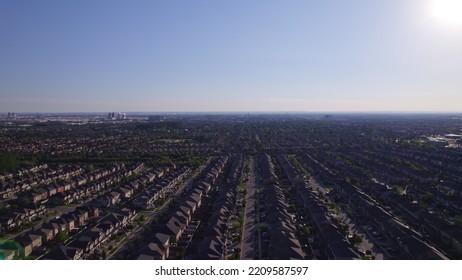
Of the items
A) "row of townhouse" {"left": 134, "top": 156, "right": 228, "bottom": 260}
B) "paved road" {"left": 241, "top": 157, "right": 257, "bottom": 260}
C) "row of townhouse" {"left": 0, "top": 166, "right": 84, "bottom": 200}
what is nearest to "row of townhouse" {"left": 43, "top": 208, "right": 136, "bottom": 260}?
"row of townhouse" {"left": 134, "top": 156, "right": 228, "bottom": 260}

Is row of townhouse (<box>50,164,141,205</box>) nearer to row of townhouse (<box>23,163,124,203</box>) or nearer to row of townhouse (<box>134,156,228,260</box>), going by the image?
row of townhouse (<box>23,163,124,203</box>)

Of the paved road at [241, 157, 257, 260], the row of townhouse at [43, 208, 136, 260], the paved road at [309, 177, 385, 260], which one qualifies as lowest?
the paved road at [309, 177, 385, 260]

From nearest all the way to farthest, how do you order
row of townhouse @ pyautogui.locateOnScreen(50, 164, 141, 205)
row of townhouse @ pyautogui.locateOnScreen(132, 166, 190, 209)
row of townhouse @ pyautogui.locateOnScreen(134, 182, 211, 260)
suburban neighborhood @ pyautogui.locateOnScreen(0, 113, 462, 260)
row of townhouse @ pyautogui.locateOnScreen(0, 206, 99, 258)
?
row of townhouse @ pyautogui.locateOnScreen(134, 182, 211, 260), suburban neighborhood @ pyautogui.locateOnScreen(0, 113, 462, 260), row of townhouse @ pyautogui.locateOnScreen(0, 206, 99, 258), row of townhouse @ pyautogui.locateOnScreen(132, 166, 190, 209), row of townhouse @ pyautogui.locateOnScreen(50, 164, 141, 205)

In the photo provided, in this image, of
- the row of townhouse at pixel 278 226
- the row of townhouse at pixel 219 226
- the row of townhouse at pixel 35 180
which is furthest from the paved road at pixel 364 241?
the row of townhouse at pixel 35 180

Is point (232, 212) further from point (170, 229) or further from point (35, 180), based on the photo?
point (35, 180)

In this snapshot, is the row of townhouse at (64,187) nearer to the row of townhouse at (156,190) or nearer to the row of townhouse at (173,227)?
the row of townhouse at (156,190)

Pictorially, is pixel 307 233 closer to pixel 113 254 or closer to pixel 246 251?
pixel 246 251

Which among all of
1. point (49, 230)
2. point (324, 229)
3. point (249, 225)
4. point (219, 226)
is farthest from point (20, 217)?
point (324, 229)

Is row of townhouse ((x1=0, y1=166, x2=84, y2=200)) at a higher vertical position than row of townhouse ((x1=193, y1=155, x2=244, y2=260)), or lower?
lower
